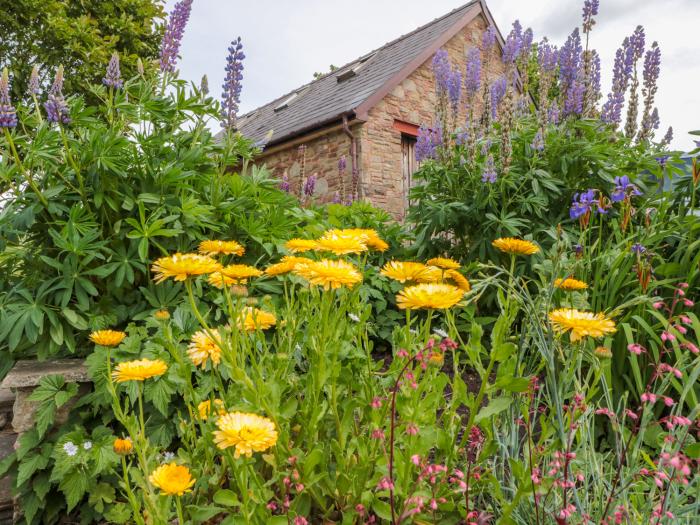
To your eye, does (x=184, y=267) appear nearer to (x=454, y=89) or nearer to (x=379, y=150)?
(x=454, y=89)

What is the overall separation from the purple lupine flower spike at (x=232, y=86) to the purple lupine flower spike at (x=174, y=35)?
1.01 feet

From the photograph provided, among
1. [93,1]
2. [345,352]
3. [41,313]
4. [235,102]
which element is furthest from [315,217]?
[93,1]

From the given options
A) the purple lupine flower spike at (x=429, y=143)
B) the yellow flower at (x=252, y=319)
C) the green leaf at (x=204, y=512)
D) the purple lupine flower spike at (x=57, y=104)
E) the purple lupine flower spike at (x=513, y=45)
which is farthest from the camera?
the purple lupine flower spike at (x=513, y=45)

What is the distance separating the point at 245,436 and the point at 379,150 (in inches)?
277

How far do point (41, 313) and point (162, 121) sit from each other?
1096 millimetres

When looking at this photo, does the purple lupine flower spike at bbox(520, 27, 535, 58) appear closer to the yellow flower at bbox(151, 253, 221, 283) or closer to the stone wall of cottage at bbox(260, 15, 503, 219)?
the stone wall of cottage at bbox(260, 15, 503, 219)

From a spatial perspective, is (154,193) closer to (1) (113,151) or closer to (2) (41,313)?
(1) (113,151)

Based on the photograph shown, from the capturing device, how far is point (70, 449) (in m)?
1.71

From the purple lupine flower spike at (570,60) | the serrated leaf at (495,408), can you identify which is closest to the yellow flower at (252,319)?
the serrated leaf at (495,408)

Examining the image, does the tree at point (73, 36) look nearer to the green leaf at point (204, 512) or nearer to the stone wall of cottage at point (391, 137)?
the stone wall of cottage at point (391, 137)

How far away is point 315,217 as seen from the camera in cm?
315

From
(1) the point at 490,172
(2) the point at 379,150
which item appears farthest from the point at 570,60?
(2) the point at 379,150

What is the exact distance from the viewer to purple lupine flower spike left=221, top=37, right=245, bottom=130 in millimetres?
2596

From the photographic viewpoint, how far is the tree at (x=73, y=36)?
21.6 feet
